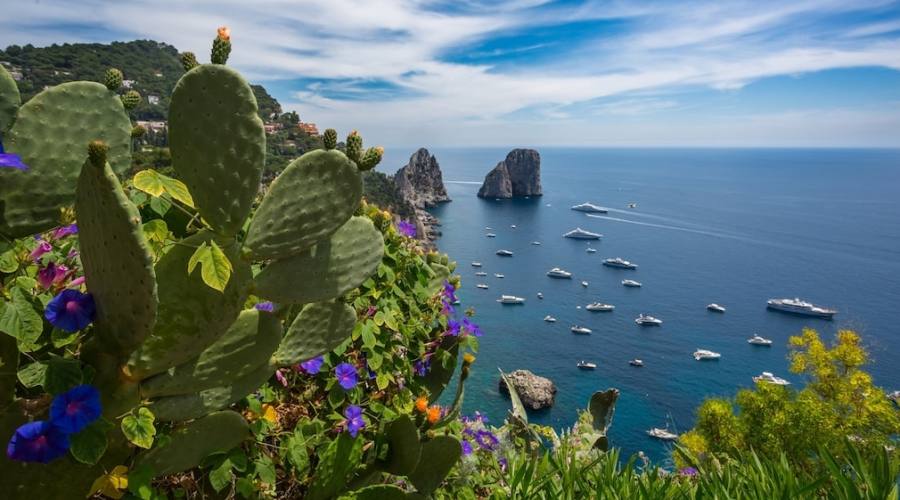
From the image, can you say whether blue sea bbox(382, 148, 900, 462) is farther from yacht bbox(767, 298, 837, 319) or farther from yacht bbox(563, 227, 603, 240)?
yacht bbox(563, 227, 603, 240)

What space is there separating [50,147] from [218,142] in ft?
1.47

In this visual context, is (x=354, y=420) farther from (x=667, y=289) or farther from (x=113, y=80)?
(x=667, y=289)

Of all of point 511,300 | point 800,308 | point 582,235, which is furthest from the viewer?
point 582,235

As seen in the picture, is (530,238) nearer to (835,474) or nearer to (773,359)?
(773,359)

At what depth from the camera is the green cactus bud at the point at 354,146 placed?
1.37m

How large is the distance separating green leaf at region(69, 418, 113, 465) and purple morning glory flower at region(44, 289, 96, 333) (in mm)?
212

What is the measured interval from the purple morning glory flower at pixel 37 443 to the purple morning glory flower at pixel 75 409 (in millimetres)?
19

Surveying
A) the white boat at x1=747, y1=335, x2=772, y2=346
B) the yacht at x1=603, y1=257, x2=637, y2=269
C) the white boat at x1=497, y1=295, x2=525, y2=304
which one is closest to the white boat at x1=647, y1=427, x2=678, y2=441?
the white boat at x1=747, y1=335, x2=772, y2=346

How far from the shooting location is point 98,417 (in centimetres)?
111

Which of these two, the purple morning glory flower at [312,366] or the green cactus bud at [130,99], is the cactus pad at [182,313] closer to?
the green cactus bud at [130,99]

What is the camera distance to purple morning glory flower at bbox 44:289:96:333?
3.68ft

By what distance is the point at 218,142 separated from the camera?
4.08ft

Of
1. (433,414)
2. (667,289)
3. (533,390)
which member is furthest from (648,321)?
(433,414)

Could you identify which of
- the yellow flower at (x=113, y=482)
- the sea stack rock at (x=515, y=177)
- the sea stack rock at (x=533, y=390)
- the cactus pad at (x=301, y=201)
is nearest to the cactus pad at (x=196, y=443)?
the yellow flower at (x=113, y=482)
